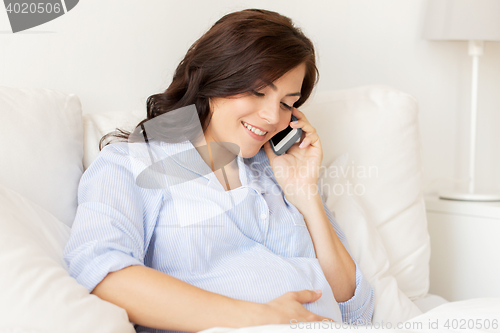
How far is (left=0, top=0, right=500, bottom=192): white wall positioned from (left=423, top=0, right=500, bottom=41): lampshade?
0.65 ft

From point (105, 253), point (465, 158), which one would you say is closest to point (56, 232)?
point (105, 253)

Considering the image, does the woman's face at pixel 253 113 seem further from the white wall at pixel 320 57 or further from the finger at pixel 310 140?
the white wall at pixel 320 57

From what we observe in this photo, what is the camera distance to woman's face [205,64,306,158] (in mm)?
995

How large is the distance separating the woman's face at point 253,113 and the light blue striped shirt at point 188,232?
0.30 feet

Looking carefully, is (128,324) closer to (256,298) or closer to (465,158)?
(256,298)

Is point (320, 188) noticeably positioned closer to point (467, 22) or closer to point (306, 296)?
point (306, 296)

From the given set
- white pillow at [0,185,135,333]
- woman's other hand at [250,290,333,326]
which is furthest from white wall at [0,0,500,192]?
woman's other hand at [250,290,333,326]

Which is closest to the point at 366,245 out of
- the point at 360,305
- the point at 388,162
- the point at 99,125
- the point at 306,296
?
the point at 360,305

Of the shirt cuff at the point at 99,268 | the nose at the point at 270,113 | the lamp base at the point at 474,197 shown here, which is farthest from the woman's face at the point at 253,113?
the lamp base at the point at 474,197

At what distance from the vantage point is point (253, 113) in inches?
39.6

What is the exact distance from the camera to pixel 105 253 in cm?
70

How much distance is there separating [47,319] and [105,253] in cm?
15

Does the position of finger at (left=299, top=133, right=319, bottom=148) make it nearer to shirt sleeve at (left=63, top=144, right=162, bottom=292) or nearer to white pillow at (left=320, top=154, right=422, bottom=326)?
white pillow at (left=320, top=154, right=422, bottom=326)

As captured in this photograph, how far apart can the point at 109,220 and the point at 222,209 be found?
250 mm
